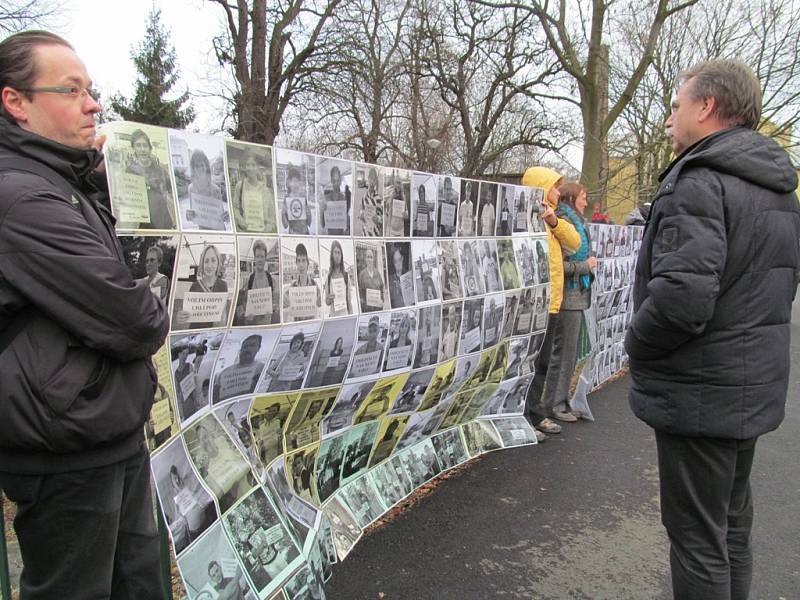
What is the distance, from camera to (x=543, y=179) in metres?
4.05

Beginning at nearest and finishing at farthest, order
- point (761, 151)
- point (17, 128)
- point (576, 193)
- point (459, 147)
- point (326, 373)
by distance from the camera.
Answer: point (17, 128), point (761, 151), point (326, 373), point (576, 193), point (459, 147)

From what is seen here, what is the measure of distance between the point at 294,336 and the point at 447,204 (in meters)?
1.28

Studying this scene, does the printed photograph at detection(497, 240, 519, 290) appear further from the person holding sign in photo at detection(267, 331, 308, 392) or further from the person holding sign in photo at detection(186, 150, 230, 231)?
the person holding sign in photo at detection(186, 150, 230, 231)

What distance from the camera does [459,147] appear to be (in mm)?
21234

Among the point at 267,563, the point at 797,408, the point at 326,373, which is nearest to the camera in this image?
the point at 267,563

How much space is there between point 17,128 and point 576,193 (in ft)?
12.2

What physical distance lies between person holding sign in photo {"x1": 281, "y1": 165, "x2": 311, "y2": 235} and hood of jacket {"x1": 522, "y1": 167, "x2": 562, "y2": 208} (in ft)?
7.45

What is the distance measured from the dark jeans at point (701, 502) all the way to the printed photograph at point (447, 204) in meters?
1.54

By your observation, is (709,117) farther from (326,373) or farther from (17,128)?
(17,128)

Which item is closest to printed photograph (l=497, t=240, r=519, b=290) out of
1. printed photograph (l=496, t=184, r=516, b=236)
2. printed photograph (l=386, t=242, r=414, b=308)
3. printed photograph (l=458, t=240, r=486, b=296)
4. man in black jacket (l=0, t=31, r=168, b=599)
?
printed photograph (l=496, t=184, r=516, b=236)

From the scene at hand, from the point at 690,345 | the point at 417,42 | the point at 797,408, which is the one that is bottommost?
the point at 797,408

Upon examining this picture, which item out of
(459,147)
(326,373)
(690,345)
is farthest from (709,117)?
(459,147)

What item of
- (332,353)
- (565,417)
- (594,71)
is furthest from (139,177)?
(594,71)

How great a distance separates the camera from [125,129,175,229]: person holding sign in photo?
5.49 ft
